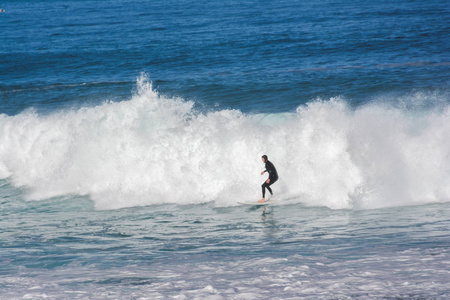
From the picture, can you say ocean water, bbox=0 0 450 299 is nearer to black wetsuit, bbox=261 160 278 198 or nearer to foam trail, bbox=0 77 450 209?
foam trail, bbox=0 77 450 209

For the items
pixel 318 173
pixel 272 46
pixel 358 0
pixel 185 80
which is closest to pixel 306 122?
pixel 318 173

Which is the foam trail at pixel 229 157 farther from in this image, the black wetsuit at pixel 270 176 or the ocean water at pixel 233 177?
the black wetsuit at pixel 270 176

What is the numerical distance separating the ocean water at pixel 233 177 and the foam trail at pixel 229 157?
0.04 meters

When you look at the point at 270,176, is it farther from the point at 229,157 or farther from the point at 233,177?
the point at 229,157

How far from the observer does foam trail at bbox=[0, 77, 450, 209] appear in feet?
42.5

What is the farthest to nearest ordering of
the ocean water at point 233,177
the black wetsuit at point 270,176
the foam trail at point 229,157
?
the black wetsuit at point 270,176, the foam trail at point 229,157, the ocean water at point 233,177

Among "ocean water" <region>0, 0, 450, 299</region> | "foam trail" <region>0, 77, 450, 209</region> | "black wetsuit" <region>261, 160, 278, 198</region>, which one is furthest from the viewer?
"black wetsuit" <region>261, 160, 278, 198</region>

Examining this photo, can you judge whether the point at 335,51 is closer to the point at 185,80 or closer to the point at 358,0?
the point at 185,80

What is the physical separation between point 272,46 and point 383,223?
2434 centimetres

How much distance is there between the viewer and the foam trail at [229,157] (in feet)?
→ 42.5

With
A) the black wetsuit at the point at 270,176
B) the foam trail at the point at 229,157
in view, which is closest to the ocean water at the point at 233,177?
the foam trail at the point at 229,157

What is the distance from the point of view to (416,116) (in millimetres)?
16656

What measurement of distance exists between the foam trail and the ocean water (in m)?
0.04

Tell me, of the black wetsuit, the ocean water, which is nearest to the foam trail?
the ocean water
